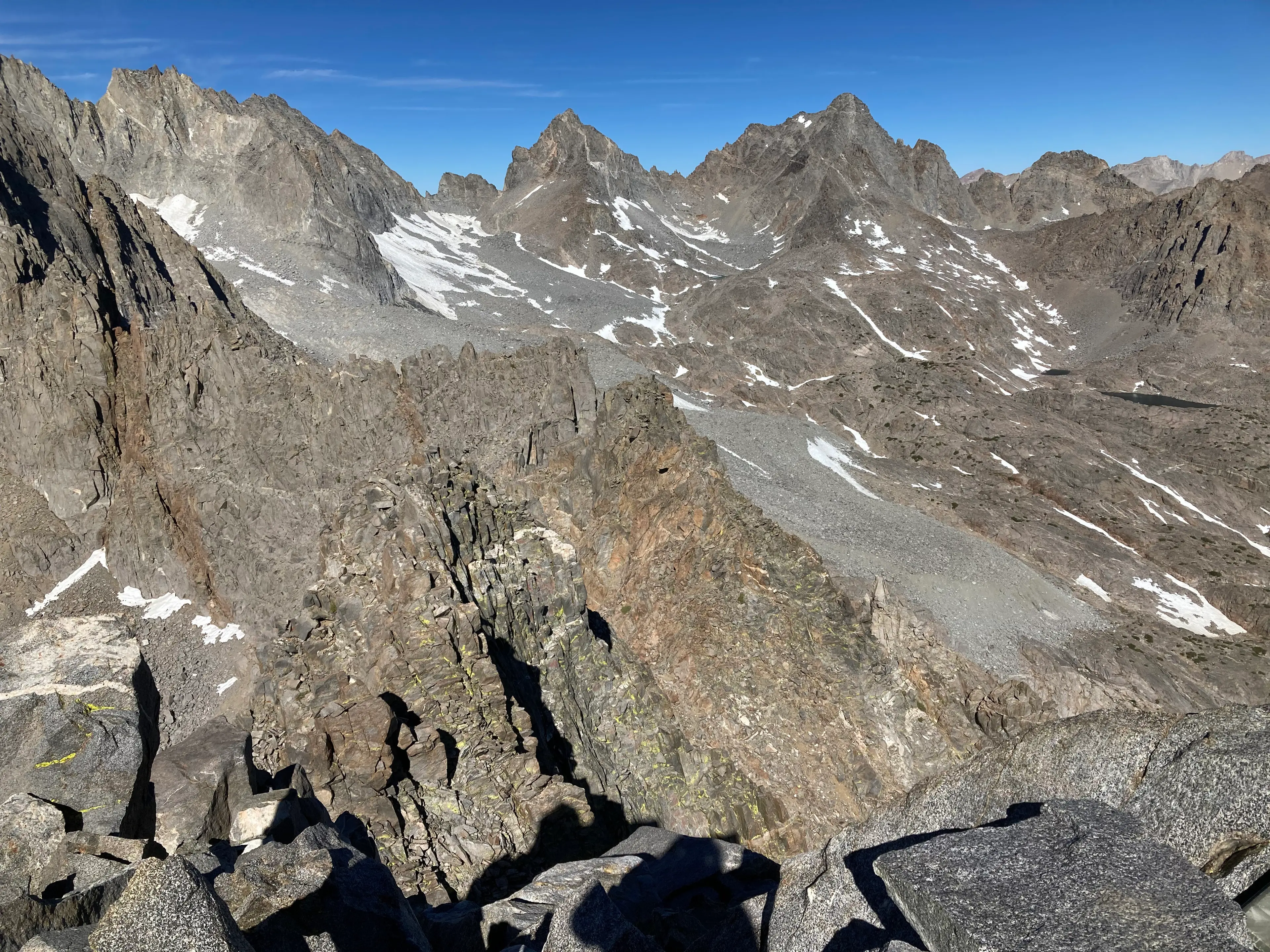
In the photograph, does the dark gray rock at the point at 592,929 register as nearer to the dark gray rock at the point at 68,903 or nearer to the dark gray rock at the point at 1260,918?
the dark gray rock at the point at 68,903

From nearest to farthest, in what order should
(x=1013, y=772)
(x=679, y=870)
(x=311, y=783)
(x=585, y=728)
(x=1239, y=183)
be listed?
(x=1013, y=772) < (x=679, y=870) < (x=311, y=783) < (x=585, y=728) < (x=1239, y=183)

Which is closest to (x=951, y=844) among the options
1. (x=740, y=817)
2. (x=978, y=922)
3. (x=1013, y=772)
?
(x=978, y=922)

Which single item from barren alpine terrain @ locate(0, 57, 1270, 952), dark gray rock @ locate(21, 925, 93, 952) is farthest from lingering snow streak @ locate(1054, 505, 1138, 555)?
dark gray rock @ locate(21, 925, 93, 952)

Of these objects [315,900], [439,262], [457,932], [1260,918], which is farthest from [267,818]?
[439,262]

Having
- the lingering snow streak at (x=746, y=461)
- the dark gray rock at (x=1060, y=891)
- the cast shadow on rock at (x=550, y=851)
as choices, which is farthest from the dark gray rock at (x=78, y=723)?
the lingering snow streak at (x=746, y=461)

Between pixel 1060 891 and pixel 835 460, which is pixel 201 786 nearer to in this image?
pixel 1060 891

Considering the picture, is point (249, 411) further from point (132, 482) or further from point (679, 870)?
point (679, 870)
